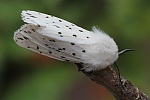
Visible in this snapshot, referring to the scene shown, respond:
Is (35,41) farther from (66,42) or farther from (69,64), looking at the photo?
(69,64)

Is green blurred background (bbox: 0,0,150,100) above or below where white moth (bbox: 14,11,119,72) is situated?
above

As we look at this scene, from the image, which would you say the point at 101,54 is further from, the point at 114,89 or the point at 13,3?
the point at 13,3

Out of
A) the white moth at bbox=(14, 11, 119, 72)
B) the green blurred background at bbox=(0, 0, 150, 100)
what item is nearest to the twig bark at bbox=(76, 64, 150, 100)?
the white moth at bbox=(14, 11, 119, 72)

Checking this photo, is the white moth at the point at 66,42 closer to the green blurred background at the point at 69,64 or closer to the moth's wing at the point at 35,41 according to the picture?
the moth's wing at the point at 35,41

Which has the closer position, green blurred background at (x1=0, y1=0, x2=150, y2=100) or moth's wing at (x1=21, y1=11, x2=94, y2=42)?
moth's wing at (x1=21, y1=11, x2=94, y2=42)

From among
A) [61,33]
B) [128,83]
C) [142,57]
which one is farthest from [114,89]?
[142,57]

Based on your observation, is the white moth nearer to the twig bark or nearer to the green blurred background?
the twig bark

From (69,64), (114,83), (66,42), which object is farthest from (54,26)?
(69,64)
